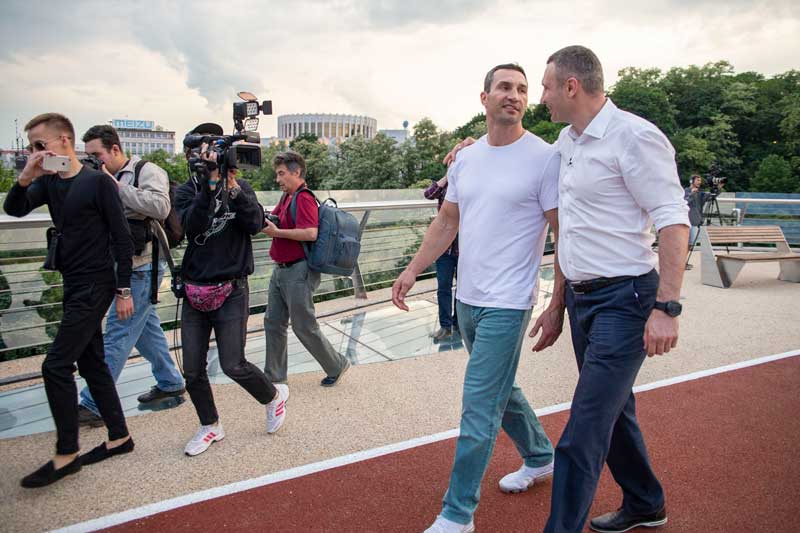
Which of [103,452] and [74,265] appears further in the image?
[103,452]

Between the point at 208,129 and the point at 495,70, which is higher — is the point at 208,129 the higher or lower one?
the lower one

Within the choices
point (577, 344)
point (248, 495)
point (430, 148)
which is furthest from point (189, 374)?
point (430, 148)

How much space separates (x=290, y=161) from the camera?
4734 millimetres

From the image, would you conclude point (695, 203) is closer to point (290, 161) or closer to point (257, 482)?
point (290, 161)

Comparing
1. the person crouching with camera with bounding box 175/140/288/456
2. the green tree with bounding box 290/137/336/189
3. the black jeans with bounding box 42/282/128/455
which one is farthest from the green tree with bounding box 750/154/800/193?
the black jeans with bounding box 42/282/128/455

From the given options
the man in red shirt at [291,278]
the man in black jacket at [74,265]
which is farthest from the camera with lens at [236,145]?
the man in red shirt at [291,278]

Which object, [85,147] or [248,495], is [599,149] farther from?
[85,147]

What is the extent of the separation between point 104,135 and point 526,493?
3659 mm

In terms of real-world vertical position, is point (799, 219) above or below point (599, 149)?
below

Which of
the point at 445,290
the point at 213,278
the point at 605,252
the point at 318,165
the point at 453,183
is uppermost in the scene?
the point at 318,165

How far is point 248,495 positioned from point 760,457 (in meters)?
3.09

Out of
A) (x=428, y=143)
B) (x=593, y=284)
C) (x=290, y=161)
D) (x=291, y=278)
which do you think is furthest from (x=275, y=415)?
(x=428, y=143)

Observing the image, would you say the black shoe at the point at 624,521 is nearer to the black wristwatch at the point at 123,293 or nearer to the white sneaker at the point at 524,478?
the white sneaker at the point at 524,478

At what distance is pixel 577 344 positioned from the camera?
2.84 m
